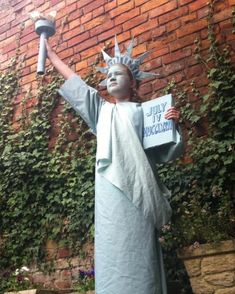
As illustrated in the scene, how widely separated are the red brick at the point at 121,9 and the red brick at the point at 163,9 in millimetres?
222

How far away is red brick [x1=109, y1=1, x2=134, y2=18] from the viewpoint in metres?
3.94

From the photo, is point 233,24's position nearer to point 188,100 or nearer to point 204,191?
point 188,100

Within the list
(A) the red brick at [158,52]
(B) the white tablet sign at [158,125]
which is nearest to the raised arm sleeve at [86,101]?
(B) the white tablet sign at [158,125]

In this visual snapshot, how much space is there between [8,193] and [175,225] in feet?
5.27

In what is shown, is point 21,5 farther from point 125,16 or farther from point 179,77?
point 179,77

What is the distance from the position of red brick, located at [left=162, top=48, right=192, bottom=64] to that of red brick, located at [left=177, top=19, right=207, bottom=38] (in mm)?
138

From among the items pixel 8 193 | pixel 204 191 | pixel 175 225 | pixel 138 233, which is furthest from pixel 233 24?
pixel 8 193

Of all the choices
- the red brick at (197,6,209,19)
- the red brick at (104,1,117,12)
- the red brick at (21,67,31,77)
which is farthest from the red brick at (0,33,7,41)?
the red brick at (197,6,209,19)

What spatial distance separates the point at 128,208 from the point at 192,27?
70.5 inches

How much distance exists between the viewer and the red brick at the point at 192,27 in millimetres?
3535

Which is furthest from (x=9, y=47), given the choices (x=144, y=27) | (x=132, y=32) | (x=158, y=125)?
(x=158, y=125)

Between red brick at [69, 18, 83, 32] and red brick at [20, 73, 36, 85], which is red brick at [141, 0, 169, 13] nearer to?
red brick at [69, 18, 83, 32]

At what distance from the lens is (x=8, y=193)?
157 inches

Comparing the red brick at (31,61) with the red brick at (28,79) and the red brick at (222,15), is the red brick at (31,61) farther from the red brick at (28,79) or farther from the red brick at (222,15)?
the red brick at (222,15)
